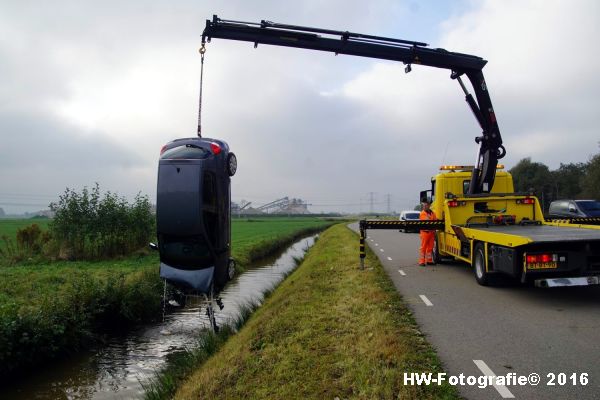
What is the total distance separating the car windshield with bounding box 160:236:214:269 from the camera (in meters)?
8.54

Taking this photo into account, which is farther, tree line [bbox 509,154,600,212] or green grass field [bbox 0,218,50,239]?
tree line [bbox 509,154,600,212]

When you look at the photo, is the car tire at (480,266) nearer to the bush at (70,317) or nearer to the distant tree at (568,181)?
the bush at (70,317)

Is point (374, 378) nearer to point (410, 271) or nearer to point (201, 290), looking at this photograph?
point (201, 290)

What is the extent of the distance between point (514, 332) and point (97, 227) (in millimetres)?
17511

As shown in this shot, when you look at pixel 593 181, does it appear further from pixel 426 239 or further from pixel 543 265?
pixel 543 265

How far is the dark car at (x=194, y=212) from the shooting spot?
8.21 metres

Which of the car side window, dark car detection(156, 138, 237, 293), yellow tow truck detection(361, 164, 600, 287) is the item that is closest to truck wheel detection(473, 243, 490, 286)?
yellow tow truck detection(361, 164, 600, 287)

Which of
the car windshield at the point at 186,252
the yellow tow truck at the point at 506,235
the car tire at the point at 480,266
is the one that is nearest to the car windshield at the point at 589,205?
the yellow tow truck at the point at 506,235

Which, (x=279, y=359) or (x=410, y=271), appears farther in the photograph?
(x=410, y=271)

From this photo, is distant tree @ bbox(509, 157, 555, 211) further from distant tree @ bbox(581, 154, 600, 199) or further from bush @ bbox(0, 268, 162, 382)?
bush @ bbox(0, 268, 162, 382)

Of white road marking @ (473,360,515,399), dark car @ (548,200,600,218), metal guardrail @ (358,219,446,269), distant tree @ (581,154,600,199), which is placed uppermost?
distant tree @ (581,154,600,199)

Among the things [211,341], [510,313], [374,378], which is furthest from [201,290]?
[510,313]

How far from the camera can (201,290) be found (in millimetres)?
8797

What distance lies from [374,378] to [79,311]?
21.0 feet
